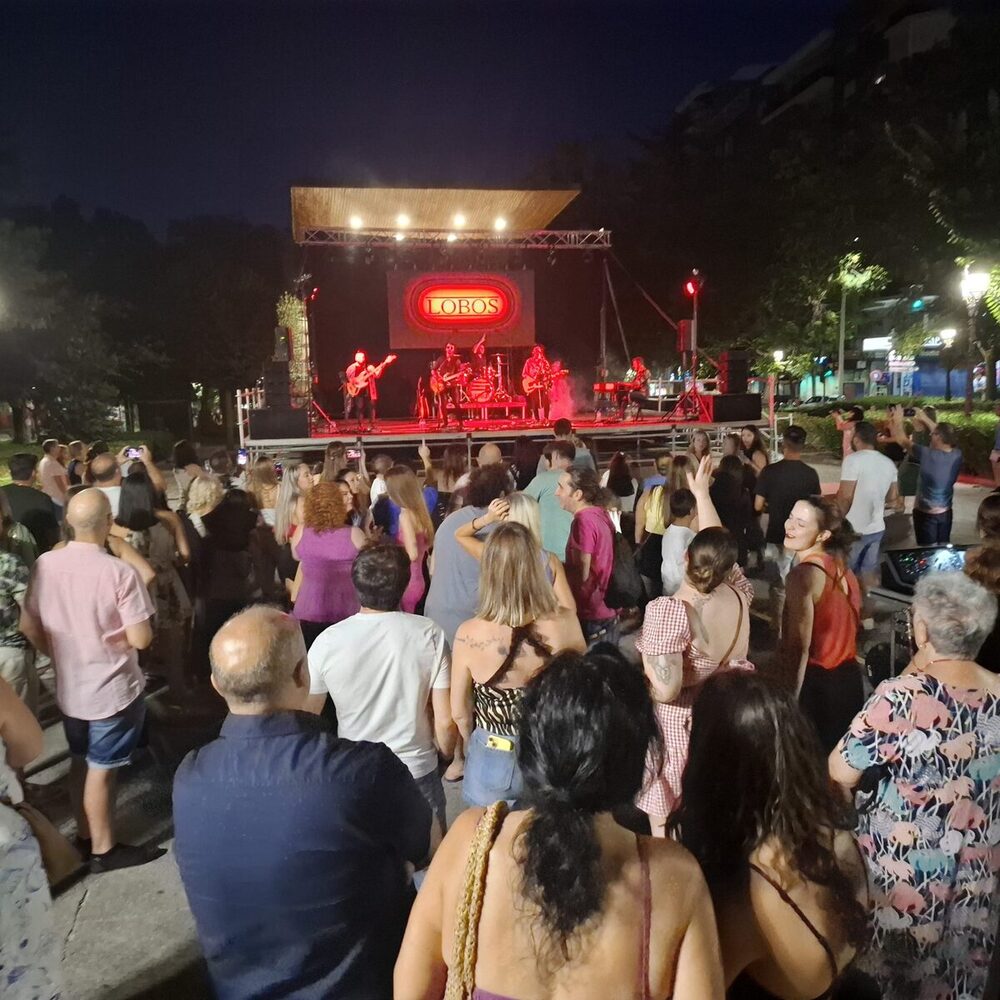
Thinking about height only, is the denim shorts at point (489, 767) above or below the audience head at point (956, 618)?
below

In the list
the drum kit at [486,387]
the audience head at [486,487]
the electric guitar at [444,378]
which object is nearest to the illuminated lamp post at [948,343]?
the drum kit at [486,387]

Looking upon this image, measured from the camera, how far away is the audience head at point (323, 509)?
390cm

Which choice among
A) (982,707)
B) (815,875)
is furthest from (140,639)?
(982,707)

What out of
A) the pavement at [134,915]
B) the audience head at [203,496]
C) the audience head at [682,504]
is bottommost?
the pavement at [134,915]

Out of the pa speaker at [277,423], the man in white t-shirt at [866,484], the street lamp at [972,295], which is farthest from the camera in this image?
the street lamp at [972,295]

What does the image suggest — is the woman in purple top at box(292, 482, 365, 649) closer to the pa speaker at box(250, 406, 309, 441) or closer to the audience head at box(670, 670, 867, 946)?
the audience head at box(670, 670, 867, 946)

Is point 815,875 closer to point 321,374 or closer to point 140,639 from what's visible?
point 140,639

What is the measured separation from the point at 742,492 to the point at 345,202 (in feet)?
31.7

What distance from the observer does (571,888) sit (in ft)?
3.93

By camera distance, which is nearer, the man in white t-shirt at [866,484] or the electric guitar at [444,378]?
the man in white t-shirt at [866,484]

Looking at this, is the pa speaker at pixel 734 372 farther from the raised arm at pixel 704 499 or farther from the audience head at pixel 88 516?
the audience head at pixel 88 516

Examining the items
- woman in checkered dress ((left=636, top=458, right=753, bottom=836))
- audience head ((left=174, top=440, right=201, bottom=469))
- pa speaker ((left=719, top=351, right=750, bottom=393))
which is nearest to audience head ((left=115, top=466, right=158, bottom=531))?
audience head ((left=174, top=440, right=201, bottom=469))

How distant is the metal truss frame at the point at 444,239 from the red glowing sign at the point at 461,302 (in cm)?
69

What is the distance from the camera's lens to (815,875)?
1.39m
